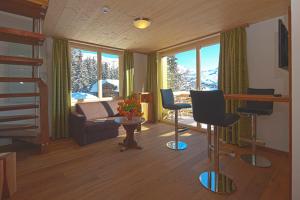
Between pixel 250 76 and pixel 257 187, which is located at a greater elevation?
pixel 250 76

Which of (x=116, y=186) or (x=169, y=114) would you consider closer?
(x=116, y=186)

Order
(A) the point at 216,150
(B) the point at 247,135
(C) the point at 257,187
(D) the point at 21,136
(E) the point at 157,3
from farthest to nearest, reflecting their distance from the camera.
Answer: (B) the point at 247,135 → (D) the point at 21,136 → (E) the point at 157,3 → (A) the point at 216,150 → (C) the point at 257,187

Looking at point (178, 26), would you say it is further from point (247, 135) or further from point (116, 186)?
point (116, 186)

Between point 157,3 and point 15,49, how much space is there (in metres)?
3.13

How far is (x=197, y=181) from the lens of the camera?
6.42ft

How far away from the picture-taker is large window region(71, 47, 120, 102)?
4250 mm

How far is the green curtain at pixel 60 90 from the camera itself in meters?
3.72

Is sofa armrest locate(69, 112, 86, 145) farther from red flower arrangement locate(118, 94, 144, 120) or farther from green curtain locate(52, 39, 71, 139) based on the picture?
red flower arrangement locate(118, 94, 144, 120)

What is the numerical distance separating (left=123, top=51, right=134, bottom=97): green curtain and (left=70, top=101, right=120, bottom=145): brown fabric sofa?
0.85 meters

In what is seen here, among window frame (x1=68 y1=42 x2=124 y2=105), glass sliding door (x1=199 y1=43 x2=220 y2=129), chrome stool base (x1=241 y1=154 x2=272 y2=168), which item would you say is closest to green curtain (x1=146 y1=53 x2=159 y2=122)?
window frame (x1=68 y1=42 x2=124 y2=105)

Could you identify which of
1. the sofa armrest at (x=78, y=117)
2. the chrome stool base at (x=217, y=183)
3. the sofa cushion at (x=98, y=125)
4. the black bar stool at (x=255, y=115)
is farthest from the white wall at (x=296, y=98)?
the sofa armrest at (x=78, y=117)

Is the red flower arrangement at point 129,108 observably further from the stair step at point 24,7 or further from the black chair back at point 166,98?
the stair step at point 24,7

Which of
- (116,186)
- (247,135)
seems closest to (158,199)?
(116,186)

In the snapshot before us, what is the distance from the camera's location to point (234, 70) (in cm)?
319
